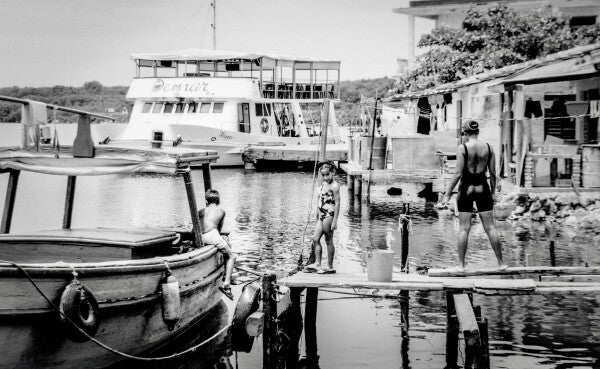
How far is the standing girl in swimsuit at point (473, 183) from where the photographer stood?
10.0 m

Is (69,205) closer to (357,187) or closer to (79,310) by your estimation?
(79,310)

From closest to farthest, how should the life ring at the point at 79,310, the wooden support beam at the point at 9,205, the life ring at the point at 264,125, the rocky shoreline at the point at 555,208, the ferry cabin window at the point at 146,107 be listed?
the life ring at the point at 79,310 < the wooden support beam at the point at 9,205 < the rocky shoreline at the point at 555,208 < the ferry cabin window at the point at 146,107 < the life ring at the point at 264,125

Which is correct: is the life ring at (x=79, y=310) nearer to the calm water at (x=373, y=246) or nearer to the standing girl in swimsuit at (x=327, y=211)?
the calm water at (x=373, y=246)

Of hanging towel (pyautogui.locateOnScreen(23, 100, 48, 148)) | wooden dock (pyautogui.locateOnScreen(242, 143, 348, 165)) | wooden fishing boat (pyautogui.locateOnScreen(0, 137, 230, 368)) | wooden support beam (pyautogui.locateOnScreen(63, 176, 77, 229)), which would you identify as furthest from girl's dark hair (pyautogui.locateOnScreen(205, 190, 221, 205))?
wooden dock (pyautogui.locateOnScreen(242, 143, 348, 165))

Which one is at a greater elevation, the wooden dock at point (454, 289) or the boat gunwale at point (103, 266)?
the boat gunwale at point (103, 266)

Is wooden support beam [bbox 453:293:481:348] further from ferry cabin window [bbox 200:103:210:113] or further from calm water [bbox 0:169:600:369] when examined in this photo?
ferry cabin window [bbox 200:103:210:113]

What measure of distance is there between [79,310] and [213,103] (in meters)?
36.8

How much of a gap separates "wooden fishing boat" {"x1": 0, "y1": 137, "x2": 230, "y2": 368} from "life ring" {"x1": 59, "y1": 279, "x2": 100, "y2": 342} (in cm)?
1

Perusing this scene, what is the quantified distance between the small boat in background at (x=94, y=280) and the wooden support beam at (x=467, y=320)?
343 cm

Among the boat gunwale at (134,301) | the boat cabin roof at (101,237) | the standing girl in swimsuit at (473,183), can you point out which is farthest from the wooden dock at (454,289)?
the boat cabin roof at (101,237)

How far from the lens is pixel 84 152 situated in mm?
10031

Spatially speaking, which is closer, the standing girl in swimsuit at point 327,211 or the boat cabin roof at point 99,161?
the boat cabin roof at point 99,161

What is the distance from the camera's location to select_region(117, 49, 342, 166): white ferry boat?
4231 centimetres

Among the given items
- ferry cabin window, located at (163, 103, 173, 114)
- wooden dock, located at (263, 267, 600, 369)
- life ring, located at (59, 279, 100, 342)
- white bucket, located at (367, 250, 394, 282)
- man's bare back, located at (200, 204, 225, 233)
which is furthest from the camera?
ferry cabin window, located at (163, 103, 173, 114)
